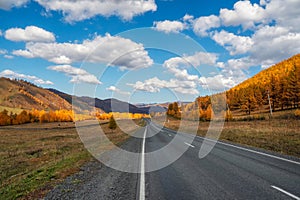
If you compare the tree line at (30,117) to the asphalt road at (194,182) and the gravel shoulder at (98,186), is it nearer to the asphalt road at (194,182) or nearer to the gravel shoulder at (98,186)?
the gravel shoulder at (98,186)

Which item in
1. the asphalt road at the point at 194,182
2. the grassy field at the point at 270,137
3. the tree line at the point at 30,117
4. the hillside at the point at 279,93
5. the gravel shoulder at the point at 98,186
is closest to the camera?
the asphalt road at the point at 194,182

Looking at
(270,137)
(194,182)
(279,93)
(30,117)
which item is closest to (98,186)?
(194,182)

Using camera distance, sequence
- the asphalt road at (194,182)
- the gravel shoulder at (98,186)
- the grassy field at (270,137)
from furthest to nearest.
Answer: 1. the grassy field at (270,137)
2. the gravel shoulder at (98,186)
3. the asphalt road at (194,182)

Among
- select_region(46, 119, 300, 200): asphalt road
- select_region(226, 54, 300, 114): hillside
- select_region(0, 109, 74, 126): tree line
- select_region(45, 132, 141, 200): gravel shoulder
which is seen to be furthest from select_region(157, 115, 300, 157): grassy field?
select_region(0, 109, 74, 126): tree line

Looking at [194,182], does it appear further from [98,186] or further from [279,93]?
[279,93]

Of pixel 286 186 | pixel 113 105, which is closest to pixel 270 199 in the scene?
pixel 286 186

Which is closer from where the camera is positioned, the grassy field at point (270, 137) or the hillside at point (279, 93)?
the grassy field at point (270, 137)

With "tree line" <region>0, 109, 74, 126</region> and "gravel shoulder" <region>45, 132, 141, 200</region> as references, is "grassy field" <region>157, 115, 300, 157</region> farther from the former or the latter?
"tree line" <region>0, 109, 74, 126</region>

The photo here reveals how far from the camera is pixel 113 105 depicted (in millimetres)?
17297

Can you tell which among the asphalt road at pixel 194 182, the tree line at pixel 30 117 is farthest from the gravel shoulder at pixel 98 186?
the tree line at pixel 30 117

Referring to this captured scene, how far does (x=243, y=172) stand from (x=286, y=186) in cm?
191

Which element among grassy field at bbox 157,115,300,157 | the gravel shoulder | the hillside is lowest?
grassy field at bbox 157,115,300,157

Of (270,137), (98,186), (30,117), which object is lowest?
(270,137)

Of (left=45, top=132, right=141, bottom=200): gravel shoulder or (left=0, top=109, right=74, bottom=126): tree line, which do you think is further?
(left=0, top=109, right=74, bottom=126): tree line
